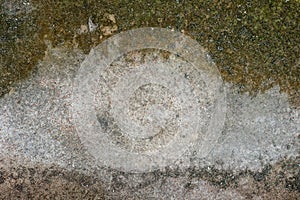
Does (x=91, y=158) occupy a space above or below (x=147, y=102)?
below

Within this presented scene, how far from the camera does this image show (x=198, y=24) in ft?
9.52

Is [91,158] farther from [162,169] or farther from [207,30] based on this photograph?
[207,30]

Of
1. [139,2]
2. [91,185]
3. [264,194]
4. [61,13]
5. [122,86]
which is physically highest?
[139,2]

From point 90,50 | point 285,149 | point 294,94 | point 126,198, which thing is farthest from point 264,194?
point 90,50

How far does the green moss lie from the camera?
2889 millimetres

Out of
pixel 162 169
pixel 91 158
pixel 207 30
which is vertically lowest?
pixel 91 158

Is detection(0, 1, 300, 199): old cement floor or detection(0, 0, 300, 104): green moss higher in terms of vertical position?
detection(0, 0, 300, 104): green moss

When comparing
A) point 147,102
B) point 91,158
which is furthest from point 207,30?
point 91,158

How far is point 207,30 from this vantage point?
2.90 metres

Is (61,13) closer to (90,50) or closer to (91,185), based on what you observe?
(90,50)

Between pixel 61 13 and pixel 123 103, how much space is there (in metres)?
0.70

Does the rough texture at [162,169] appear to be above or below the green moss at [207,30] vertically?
below

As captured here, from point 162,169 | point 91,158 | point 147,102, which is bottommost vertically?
point 91,158

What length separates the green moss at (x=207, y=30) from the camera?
2.89m
